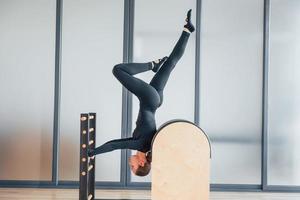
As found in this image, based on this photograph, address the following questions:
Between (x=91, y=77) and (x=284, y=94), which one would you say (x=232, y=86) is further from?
(x=91, y=77)

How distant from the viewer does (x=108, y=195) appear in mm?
3615

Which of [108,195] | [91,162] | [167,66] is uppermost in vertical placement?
[167,66]

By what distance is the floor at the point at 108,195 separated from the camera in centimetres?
350

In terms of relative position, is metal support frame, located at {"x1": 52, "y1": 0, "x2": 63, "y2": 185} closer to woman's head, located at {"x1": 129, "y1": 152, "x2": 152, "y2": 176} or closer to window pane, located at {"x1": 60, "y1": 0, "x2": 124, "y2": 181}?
window pane, located at {"x1": 60, "y1": 0, "x2": 124, "y2": 181}

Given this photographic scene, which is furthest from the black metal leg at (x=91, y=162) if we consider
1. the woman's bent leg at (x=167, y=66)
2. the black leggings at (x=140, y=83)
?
the woman's bent leg at (x=167, y=66)

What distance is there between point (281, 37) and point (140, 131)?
2.14 meters

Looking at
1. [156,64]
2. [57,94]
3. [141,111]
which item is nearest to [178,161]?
[141,111]

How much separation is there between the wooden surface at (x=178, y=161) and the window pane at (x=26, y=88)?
171cm

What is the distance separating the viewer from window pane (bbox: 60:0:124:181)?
3936 millimetres

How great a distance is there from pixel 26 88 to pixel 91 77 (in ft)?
2.47

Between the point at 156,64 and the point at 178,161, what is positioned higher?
the point at 156,64

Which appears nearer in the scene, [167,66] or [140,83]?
[140,83]

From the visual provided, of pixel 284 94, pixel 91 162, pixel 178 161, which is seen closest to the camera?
pixel 178 161

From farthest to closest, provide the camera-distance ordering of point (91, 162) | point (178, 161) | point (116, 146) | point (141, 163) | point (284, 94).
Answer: point (284, 94) < point (91, 162) < point (141, 163) < point (116, 146) < point (178, 161)
